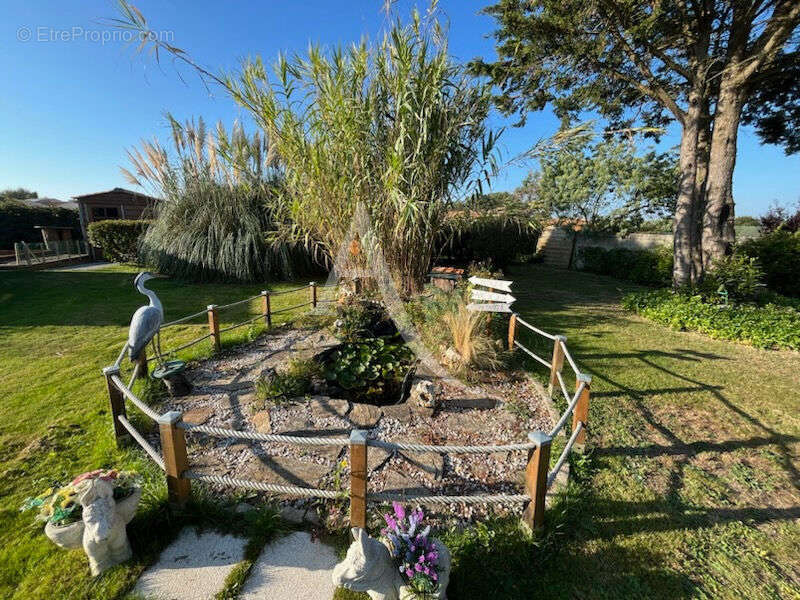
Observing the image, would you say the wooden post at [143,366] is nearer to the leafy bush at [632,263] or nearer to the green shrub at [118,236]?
the green shrub at [118,236]

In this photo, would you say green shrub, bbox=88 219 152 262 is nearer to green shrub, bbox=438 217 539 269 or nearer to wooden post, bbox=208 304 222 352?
wooden post, bbox=208 304 222 352

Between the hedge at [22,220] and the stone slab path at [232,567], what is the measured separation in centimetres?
2177

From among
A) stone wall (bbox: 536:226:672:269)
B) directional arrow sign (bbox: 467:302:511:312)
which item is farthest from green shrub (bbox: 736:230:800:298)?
directional arrow sign (bbox: 467:302:511:312)

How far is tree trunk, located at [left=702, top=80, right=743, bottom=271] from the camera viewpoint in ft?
17.8

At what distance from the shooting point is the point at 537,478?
4.99 feet

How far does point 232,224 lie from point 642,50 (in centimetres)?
845

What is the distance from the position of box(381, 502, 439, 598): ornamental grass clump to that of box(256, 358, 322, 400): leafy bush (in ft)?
5.28

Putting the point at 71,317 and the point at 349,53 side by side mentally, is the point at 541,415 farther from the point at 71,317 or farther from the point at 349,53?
the point at 71,317

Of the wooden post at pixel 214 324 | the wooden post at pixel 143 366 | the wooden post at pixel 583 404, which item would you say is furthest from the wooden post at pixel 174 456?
the wooden post at pixel 583 404

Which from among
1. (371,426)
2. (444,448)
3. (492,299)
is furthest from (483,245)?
(444,448)

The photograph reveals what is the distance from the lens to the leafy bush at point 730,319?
4328 mm

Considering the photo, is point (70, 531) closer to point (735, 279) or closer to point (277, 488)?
point (277, 488)

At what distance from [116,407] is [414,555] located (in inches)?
79.3

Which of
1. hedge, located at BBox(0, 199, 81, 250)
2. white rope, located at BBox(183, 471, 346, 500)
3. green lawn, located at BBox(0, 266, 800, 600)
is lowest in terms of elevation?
green lawn, located at BBox(0, 266, 800, 600)
